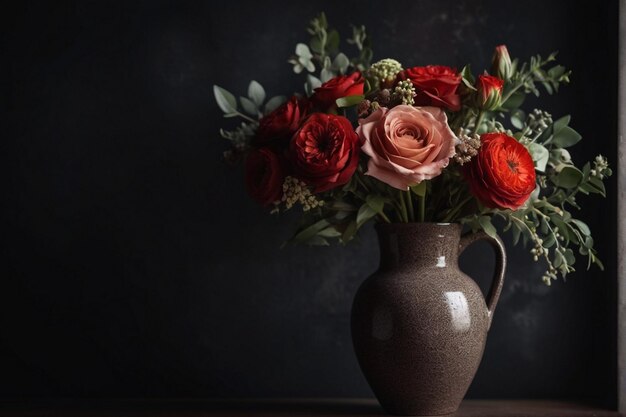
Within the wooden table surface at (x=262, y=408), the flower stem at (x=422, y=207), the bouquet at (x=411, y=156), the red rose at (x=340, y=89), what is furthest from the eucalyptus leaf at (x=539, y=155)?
the wooden table surface at (x=262, y=408)

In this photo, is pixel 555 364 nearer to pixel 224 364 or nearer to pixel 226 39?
pixel 224 364

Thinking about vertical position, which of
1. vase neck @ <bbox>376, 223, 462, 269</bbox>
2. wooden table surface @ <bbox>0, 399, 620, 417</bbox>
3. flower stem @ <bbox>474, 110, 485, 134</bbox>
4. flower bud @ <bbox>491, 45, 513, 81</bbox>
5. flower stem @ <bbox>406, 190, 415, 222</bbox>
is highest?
flower bud @ <bbox>491, 45, 513, 81</bbox>

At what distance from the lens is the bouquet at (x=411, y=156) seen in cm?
108

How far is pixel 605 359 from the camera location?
1440 mm

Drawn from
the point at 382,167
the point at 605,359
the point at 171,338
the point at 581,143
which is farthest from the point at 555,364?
the point at 171,338

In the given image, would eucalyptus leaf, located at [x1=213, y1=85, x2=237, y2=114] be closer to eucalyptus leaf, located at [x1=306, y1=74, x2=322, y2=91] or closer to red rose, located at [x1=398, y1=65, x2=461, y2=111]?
eucalyptus leaf, located at [x1=306, y1=74, x2=322, y2=91]

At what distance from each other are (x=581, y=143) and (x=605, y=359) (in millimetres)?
439

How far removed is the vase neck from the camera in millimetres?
1168

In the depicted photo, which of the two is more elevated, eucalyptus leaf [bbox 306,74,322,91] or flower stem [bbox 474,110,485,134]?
eucalyptus leaf [bbox 306,74,322,91]

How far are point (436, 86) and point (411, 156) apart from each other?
0.47 feet

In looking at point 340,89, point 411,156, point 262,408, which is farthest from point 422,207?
point 262,408

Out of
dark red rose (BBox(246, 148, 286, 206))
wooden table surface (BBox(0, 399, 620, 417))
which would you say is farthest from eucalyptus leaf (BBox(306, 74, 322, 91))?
wooden table surface (BBox(0, 399, 620, 417))

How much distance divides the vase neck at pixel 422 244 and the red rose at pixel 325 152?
148 millimetres

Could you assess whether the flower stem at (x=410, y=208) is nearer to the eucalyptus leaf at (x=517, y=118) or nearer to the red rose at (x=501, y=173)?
the red rose at (x=501, y=173)
